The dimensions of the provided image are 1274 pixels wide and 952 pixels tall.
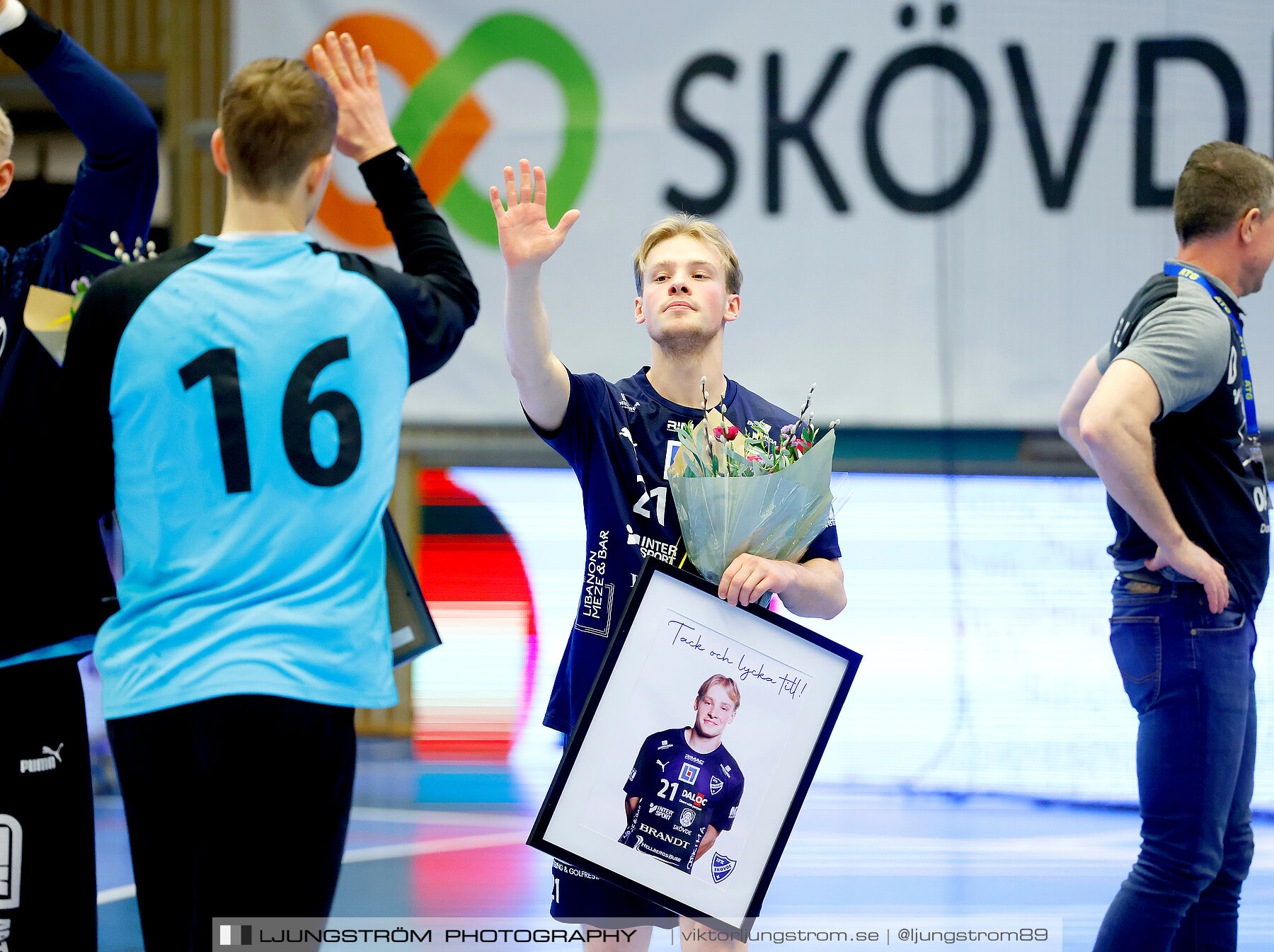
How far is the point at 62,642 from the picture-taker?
2000mm

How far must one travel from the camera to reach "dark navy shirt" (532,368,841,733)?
2.23 metres

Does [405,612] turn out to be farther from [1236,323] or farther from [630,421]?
[1236,323]

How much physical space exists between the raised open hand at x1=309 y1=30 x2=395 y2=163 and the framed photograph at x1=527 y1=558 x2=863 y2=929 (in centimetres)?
85

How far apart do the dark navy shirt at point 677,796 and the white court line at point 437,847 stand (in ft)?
8.19

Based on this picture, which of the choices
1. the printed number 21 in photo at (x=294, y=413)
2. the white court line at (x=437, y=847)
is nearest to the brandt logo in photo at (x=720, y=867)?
the printed number 21 in photo at (x=294, y=413)

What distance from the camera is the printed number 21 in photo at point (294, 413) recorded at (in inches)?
61.6

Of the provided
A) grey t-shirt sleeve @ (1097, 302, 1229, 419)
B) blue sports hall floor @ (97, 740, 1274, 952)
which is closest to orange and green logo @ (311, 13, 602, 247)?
blue sports hall floor @ (97, 740, 1274, 952)

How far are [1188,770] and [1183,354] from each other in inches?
35.1

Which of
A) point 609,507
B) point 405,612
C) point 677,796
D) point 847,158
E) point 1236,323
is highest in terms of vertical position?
point 847,158

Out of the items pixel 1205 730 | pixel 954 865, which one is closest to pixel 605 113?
pixel 954 865

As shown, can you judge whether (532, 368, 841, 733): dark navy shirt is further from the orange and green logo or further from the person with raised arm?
the orange and green logo

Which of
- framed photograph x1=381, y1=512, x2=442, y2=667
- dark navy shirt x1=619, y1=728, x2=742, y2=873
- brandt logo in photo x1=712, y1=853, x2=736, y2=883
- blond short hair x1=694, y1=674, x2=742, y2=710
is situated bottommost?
brandt logo in photo x1=712, y1=853, x2=736, y2=883

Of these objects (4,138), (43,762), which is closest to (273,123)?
(4,138)

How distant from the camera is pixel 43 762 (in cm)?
199
